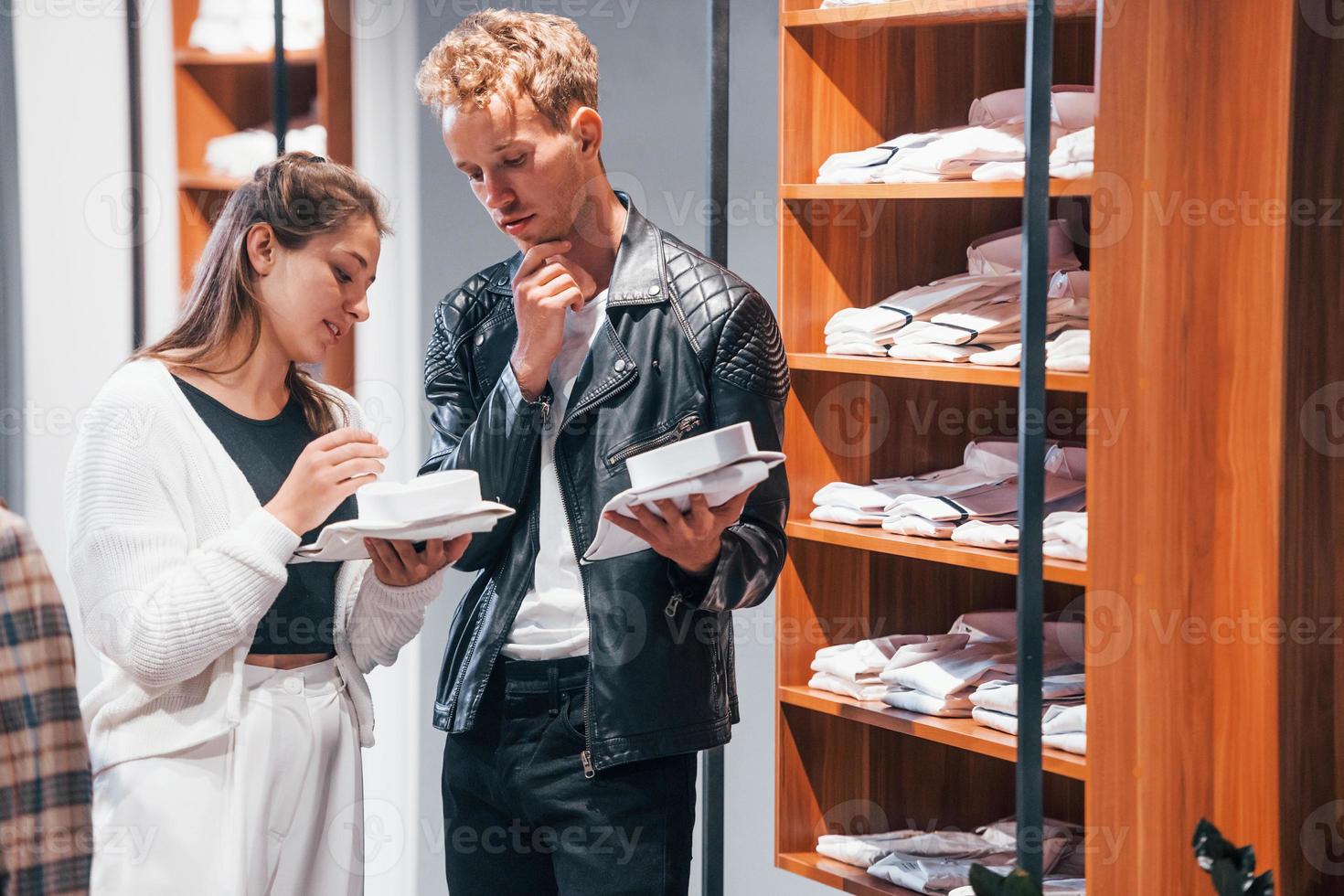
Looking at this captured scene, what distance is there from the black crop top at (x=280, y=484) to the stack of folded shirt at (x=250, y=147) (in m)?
1.11

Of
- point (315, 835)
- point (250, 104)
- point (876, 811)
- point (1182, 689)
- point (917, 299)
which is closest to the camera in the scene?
point (315, 835)

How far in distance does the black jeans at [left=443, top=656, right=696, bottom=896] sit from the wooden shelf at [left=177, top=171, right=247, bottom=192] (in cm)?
137

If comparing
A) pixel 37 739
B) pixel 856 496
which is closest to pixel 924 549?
pixel 856 496

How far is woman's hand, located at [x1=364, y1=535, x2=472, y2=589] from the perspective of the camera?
5.29ft

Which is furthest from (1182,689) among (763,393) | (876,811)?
(763,393)

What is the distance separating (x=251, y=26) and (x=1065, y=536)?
1.89 meters

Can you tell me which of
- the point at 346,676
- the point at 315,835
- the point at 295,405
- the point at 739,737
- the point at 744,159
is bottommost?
the point at 739,737

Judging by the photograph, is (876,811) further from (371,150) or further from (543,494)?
(371,150)

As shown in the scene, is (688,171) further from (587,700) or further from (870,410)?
(587,700)

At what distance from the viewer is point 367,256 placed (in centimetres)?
172

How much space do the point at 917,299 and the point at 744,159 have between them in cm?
92

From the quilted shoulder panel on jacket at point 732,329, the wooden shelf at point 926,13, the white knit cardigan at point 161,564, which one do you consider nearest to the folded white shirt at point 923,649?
the quilted shoulder panel on jacket at point 732,329

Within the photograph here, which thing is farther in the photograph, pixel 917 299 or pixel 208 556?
pixel 917 299

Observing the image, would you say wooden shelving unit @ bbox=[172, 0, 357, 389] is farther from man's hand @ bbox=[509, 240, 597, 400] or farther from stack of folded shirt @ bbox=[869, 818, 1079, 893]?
stack of folded shirt @ bbox=[869, 818, 1079, 893]
